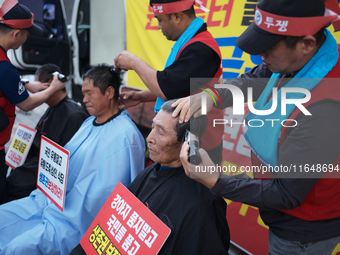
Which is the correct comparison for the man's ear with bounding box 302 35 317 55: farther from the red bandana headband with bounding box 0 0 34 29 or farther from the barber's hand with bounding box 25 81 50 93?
the barber's hand with bounding box 25 81 50 93

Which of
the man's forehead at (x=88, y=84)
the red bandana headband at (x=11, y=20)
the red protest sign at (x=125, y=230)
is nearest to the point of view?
the red protest sign at (x=125, y=230)

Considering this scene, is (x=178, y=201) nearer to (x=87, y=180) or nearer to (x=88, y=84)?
(x=87, y=180)

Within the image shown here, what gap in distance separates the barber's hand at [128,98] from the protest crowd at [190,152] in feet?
0.04

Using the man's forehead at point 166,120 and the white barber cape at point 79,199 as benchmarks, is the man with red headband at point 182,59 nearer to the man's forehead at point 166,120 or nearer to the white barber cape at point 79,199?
the man's forehead at point 166,120

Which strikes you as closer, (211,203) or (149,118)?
(211,203)

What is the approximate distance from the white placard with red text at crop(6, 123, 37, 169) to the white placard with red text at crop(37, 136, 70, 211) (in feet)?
2.06

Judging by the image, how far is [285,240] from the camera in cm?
109

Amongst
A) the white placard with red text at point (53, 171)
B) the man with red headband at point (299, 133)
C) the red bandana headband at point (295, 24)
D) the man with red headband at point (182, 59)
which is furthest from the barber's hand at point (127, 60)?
the red bandana headband at point (295, 24)

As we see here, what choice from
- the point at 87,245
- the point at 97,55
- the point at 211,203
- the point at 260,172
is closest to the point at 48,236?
the point at 87,245

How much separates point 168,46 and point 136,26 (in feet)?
2.32

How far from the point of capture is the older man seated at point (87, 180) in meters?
1.61

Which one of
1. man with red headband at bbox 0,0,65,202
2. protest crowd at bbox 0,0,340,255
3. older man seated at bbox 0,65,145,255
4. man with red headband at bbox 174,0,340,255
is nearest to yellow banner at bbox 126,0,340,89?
protest crowd at bbox 0,0,340,255

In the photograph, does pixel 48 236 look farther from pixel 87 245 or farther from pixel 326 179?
pixel 326 179

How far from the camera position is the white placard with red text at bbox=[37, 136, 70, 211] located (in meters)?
1.70
